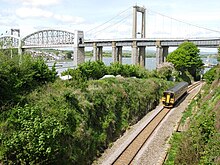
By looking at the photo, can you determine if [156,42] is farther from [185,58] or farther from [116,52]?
[116,52]

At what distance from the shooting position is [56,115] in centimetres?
1616

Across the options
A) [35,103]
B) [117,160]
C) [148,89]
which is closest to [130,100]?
[148,89]

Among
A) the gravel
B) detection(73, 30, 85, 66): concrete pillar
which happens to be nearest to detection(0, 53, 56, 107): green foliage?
the gravel

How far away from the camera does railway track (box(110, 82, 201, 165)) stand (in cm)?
1759

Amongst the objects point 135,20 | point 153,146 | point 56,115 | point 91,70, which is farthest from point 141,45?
point 56,115

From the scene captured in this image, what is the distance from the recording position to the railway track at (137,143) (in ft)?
57.7

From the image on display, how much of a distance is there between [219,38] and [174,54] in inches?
452

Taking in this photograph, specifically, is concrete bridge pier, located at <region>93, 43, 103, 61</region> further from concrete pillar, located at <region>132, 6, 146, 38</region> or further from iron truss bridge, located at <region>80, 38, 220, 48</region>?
concrete pillar, located at <region>132, 6, 146, 38</region>

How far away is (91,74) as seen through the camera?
35906 millimetres

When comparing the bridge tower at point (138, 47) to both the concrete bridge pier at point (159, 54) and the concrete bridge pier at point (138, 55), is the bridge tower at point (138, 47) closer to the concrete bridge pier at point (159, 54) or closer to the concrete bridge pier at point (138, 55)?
the concrete bridge pier at point (138, 55)

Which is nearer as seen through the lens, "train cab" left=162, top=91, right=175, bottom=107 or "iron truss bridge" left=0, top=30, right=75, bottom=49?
"train cab" left=162, top=91, right=175, bottom=107

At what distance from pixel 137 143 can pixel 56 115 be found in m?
7.26

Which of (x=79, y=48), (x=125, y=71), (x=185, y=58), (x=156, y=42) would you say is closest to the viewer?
(x=125, y=71)

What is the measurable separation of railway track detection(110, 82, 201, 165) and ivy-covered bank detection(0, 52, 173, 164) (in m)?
1.70
